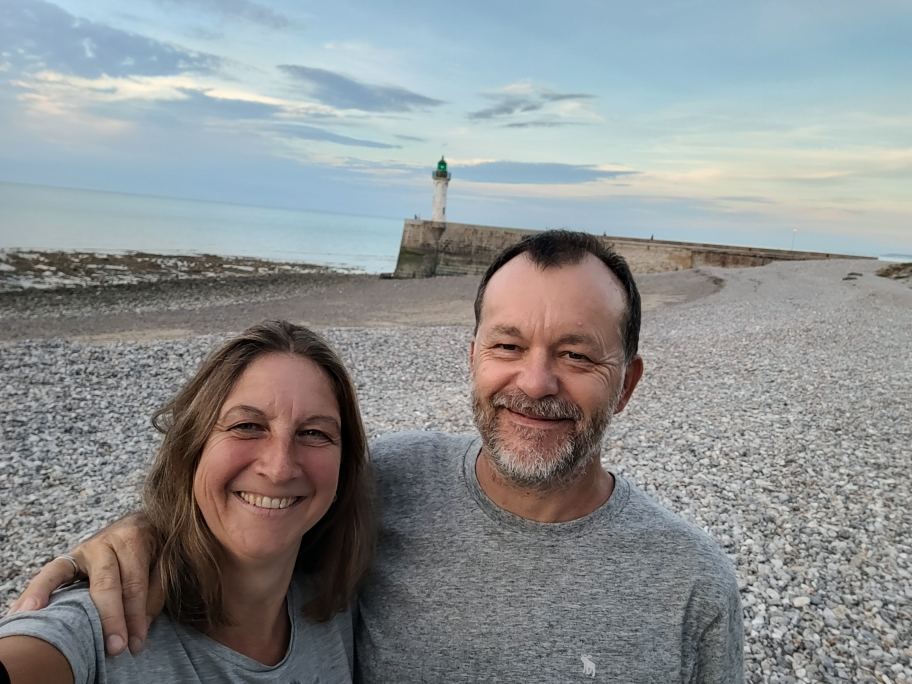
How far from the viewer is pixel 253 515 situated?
1.62 m

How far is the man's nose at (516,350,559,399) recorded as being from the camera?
72.7 inches

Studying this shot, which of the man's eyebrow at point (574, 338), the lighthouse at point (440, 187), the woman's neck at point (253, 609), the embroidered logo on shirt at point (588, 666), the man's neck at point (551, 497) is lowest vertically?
the embroidered logo on shirt at point (588, 666)

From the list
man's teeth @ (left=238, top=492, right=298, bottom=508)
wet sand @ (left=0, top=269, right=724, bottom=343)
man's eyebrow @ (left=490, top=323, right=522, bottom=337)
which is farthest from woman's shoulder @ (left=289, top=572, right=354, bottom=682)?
wet sand @ (left=0, top=269, right=724, bottom=343)

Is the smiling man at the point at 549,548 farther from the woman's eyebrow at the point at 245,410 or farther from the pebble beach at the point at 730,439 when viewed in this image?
the pebble beach at the point at 730,439

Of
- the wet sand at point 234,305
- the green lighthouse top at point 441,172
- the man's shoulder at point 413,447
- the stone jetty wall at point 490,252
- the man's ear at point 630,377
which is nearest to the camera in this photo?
the man's ear at point 630,377

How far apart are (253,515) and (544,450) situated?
0.81 m

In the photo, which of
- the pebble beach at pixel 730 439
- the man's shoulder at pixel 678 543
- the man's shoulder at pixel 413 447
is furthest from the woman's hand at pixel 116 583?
the pebble beach at pixel 730 439

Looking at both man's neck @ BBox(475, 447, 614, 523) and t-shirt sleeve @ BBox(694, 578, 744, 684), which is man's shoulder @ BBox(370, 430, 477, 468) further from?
→ t-shirt sleeve @ BBox(694, 578, 744, 684)

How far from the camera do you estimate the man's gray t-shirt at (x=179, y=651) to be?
50.3 inches

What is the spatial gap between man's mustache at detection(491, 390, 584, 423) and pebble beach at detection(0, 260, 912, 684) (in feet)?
9.32

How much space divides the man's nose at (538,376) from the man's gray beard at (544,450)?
25 millimetres

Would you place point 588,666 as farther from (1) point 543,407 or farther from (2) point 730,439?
(2) point 730,439

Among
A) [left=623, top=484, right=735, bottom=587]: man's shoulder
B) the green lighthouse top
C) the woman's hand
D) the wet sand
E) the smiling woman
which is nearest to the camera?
the woman's hand

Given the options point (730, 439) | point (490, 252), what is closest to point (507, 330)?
point (730, 439)
